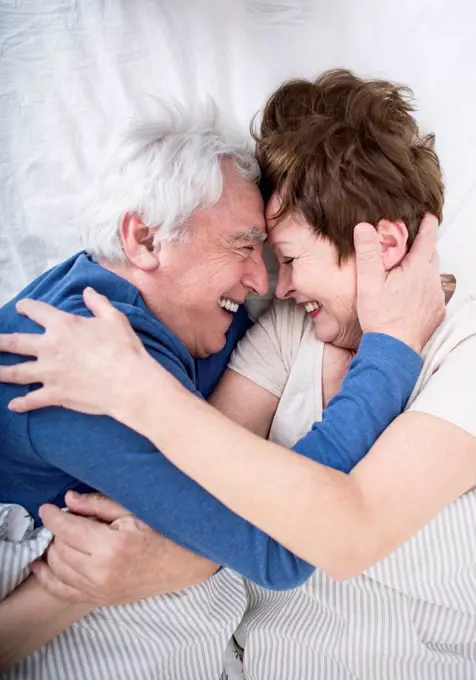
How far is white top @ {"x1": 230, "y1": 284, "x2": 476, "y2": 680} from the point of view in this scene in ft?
4.19

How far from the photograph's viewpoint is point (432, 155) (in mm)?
1426

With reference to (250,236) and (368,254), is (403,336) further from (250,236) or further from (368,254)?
(250,236)

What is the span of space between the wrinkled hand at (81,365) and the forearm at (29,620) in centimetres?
33

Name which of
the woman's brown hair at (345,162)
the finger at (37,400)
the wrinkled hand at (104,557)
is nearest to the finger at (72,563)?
the wrinkled hand at (104,557)

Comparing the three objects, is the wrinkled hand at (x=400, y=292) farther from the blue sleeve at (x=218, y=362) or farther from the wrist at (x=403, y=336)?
the blue sleeve at (x=218, y=362)

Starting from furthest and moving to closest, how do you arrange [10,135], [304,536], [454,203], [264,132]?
[454,203] → [10,135] → [264,132] → [304,536]

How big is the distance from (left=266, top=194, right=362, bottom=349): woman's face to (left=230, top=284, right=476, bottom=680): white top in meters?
0.18

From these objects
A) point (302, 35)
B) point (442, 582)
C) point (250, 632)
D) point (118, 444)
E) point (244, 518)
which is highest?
point (302, 35)

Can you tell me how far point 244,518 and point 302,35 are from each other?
1175mm

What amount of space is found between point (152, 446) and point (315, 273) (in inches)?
19.0

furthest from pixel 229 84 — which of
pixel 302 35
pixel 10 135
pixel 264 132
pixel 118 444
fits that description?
pixel 118 444

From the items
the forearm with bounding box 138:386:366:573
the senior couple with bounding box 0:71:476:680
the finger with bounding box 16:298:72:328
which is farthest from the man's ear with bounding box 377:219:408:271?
the finger with bounding box 16:298:72:328

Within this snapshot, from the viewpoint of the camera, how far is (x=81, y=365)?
1.05 m

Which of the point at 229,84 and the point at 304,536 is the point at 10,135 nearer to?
the point at 229,84
